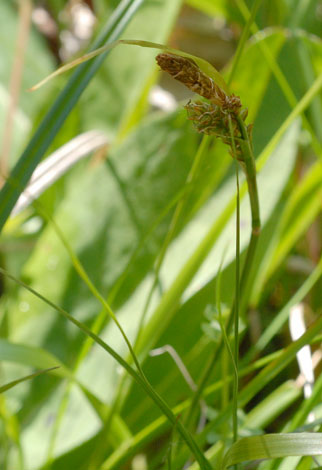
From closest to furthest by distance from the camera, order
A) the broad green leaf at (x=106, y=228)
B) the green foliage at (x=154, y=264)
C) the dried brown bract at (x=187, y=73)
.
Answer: the dried brown bract at (x=187, y=73), the green foliage at (x=154, y=264), the broad green leaf at (x=106, y=228)

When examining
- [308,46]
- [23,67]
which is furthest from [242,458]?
[23,67]

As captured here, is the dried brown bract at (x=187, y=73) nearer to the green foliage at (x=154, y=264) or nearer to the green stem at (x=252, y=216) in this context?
the green stem at (x=252, y=216)

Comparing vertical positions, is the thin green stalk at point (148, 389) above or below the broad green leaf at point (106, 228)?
below

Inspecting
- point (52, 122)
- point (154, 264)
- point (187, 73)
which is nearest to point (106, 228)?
point (154, 264)

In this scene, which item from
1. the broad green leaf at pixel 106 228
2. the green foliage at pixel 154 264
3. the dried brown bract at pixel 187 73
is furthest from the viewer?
the broad green leaf at pixel 106 228

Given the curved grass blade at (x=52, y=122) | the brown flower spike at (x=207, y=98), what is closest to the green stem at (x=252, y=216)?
the brown flower spike at (x=207, y=98)

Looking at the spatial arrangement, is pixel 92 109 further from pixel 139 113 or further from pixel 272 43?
pixel 272 43
